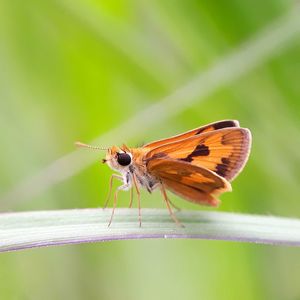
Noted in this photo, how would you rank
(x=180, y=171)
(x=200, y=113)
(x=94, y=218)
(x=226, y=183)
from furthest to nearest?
(x=200, y=113) → (x=180, y=171) → (x=226, y=183) → (x=94, y=218)

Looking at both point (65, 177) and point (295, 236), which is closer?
point (295, 236)

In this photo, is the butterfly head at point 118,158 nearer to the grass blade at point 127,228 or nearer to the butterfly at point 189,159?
the butterfly at point 189,159

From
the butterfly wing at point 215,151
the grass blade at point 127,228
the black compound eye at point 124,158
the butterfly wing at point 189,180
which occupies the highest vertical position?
the black compound eye at point 124,158

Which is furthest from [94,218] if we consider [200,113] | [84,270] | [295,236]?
[200,113]

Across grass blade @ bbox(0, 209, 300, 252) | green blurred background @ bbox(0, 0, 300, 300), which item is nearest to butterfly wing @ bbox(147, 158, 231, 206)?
grass blade @ bbox(0, 209, 300, 252)

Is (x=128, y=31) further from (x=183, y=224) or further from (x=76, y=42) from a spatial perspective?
(x=183, y=224)

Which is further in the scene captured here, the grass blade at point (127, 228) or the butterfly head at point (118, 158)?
the butterfly head at point (118, 158)

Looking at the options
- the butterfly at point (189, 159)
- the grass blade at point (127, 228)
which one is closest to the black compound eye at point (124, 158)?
the butterfly at point (189, 159)

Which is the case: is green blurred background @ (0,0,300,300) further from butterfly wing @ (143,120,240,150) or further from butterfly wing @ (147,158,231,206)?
butterfly wing @ (143,120,240,150)
